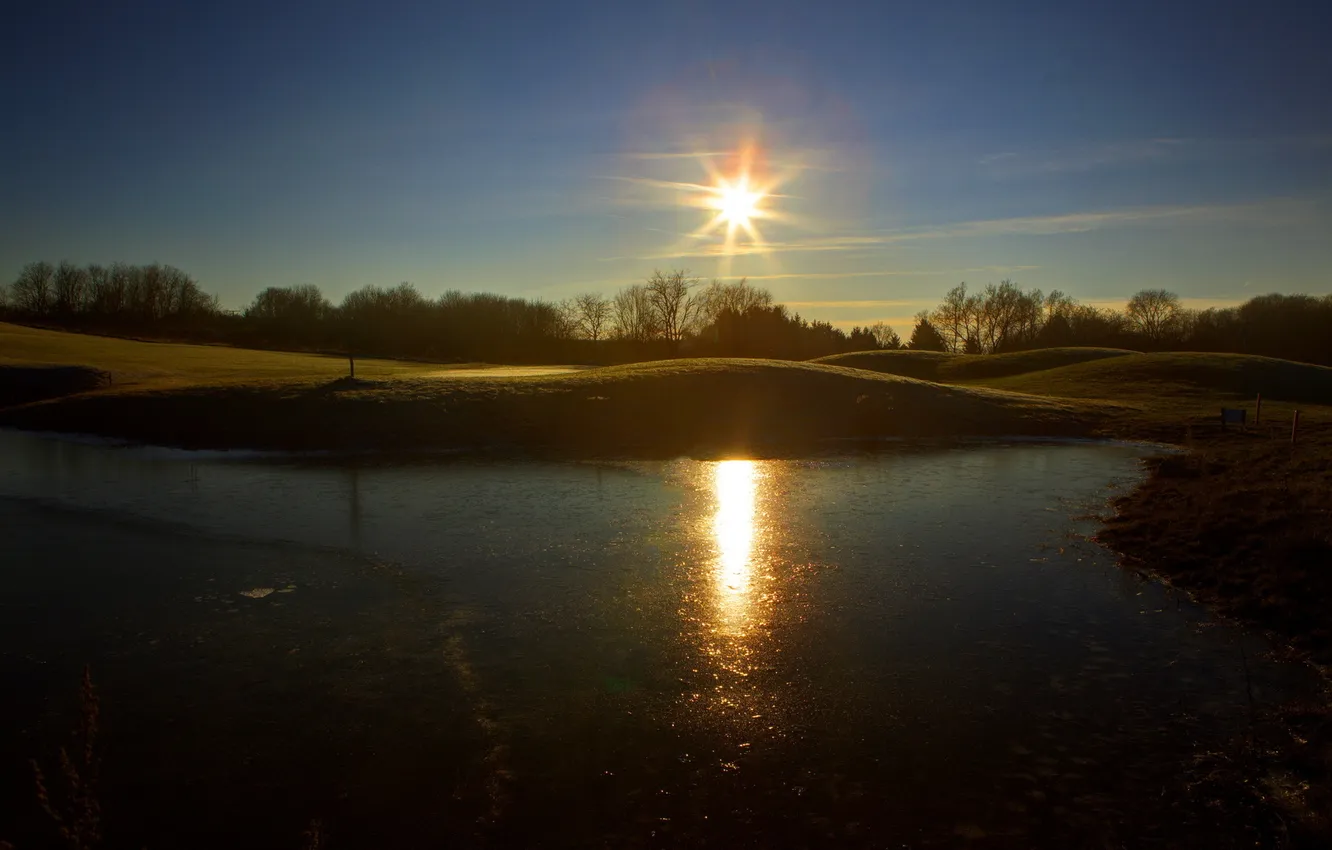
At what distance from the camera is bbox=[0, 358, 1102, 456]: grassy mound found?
2819 cm

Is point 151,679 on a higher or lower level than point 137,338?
lower

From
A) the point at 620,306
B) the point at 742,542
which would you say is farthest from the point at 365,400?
the point at 620,306

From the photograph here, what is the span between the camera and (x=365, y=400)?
3134cm

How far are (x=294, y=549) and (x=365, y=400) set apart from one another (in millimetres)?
19625

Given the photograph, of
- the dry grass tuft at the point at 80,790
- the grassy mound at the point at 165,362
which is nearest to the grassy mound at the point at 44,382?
the grassy mound at the point at 165,362

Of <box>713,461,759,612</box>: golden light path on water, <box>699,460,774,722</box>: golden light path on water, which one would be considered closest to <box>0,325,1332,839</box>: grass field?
<box>713,461,759,612</box>: golden light path on water

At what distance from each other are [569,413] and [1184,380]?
44.6 metres

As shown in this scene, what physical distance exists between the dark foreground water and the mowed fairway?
26.8m

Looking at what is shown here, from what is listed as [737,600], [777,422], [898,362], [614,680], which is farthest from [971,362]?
[614,680]

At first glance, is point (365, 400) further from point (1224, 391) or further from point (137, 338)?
point (137, 338)

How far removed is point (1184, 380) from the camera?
54.1m

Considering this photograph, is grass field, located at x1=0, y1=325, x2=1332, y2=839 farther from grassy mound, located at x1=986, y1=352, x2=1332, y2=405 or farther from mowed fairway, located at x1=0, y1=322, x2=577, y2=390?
grassy mound, located at x1=986, y1=352, x2=1332, y2=405

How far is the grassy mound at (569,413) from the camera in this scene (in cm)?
2819

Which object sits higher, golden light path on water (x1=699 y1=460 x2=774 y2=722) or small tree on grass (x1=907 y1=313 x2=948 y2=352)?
small tree on grass (x1=907 y1=313 x2=948 y2=352)
